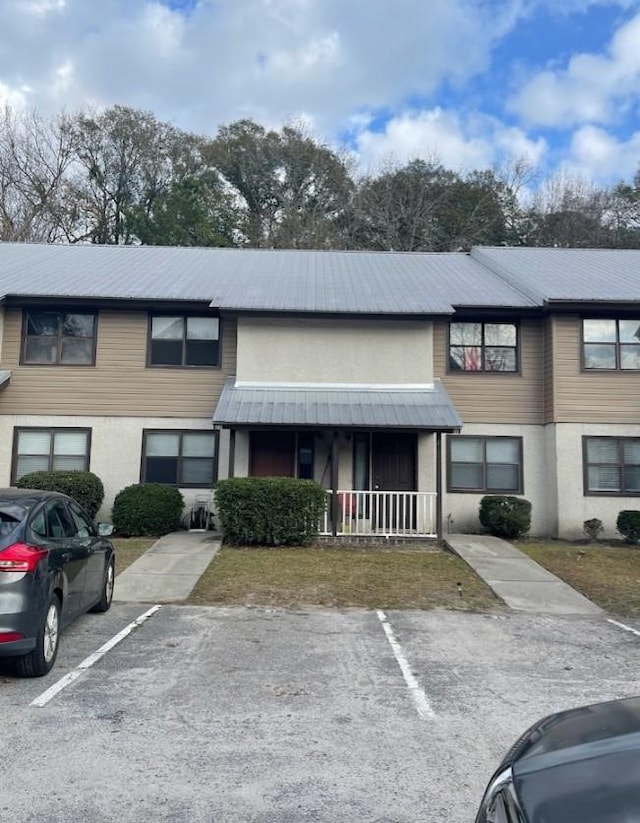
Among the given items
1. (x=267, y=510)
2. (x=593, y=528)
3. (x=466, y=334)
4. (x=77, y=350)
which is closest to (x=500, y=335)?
(x=466, y=334)

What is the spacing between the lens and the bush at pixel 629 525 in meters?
15.5

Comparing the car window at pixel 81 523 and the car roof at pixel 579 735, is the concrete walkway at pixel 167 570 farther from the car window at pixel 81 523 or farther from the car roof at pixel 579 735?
the car roof at pixel 579 735

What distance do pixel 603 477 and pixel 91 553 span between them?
13.0 m

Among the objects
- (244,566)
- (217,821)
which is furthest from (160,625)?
(217,821)

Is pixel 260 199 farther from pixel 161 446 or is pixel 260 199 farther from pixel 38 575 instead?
pixel 38 575

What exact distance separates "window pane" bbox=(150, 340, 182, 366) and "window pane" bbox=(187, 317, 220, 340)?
39cm

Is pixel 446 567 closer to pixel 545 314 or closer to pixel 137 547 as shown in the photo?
pixel 137 547

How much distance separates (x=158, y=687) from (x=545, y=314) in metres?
14.1

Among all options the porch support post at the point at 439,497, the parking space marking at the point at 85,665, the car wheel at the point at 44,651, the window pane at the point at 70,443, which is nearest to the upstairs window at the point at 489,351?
the porch support post at the point at 439,497

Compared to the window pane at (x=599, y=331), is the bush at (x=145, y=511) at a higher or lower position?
lower

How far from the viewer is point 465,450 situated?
17188 mm

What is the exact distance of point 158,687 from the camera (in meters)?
5.75

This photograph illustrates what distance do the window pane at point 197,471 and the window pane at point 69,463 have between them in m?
2.47

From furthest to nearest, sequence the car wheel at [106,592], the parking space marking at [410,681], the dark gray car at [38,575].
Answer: the car wheel at [106,592]
the dark gray car at [38,575]
the parking space marking at [410,681]
